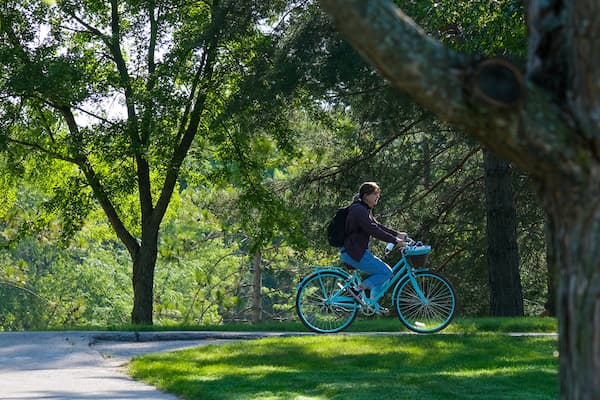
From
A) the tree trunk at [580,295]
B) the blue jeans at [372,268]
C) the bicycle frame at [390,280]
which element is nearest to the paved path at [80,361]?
the bicycle frame at [390,280]

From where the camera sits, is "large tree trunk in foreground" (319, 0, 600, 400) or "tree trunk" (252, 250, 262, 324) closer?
"large tree trunk in foreground" (319, 0, 600, 400)

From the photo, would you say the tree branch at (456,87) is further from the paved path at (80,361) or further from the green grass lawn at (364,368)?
the paved path at (80,361)

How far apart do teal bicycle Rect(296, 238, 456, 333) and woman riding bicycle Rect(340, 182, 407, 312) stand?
0.16 metres

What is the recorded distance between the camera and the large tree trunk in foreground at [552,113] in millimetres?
4535

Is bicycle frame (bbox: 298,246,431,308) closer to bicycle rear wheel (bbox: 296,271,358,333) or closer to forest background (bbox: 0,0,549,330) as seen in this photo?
bicycle rear wheel (bbox: 296,271,358,333)

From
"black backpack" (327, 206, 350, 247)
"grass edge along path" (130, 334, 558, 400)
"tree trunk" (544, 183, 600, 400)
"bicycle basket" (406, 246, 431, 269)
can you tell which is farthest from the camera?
"bicycle basket" (406, 246, 431, 269)

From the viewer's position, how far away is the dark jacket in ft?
40.0

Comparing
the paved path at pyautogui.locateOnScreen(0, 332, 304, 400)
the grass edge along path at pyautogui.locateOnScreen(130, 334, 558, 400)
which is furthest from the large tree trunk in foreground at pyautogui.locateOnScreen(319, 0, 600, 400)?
Result: the paved path at pyautogui.locateOnScreen(0, 332, 304, 400)

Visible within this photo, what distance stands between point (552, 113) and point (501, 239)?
14.8 metres

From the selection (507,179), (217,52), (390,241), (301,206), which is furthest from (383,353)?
(301,206)

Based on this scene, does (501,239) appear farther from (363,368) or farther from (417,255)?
(363,368)

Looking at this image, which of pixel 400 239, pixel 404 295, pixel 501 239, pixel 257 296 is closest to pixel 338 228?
pixel 400 239

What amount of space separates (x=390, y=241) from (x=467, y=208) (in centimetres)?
1339

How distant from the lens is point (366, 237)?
12445 millimetres
